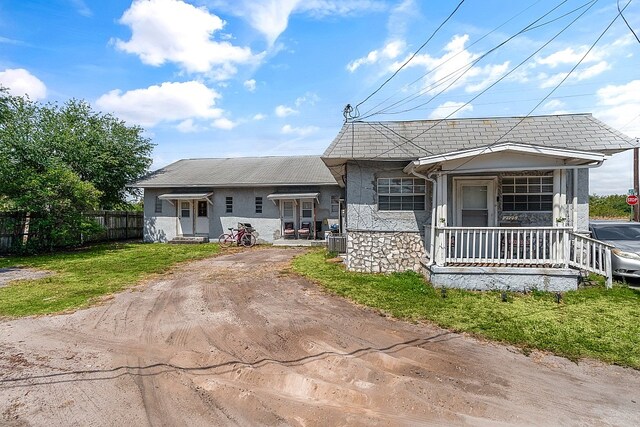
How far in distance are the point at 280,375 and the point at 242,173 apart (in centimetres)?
1612

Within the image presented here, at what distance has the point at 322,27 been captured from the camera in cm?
862

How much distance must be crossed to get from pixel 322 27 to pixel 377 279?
6596 millimetres

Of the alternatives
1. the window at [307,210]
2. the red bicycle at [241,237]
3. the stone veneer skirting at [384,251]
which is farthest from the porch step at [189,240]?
the stone veneer skirting at [384,251]

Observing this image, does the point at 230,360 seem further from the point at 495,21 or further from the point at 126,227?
the point at 126,227

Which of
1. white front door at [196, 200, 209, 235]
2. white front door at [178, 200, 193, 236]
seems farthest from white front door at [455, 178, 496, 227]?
white front door at [178, 200, 193, 236]

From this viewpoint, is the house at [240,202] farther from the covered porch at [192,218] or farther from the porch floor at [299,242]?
the porch floor at [299,242]

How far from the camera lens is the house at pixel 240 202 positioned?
55.2 feet

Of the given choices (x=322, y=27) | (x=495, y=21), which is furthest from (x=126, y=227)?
(x=495, y=21)

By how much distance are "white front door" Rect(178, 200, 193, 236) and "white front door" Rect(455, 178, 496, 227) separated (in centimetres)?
1418

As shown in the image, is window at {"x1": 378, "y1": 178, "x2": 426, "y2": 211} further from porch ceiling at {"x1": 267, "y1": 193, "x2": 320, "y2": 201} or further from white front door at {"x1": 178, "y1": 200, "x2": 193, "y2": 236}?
white front door at {"x1": 178, "y1": 200, "x2": 193, "y2": 236}

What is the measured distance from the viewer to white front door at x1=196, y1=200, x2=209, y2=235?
18.1 meters

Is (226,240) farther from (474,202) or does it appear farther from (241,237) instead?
(474,202)

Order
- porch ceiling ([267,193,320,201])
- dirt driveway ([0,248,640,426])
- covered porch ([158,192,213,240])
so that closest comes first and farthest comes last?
1. dirt driveway ([0,248,640,426])
2. porch ceiling ([267,193,320,201])
3. covered porch ([158,192,213,240])

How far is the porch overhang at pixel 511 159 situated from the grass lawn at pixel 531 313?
8.75ft
